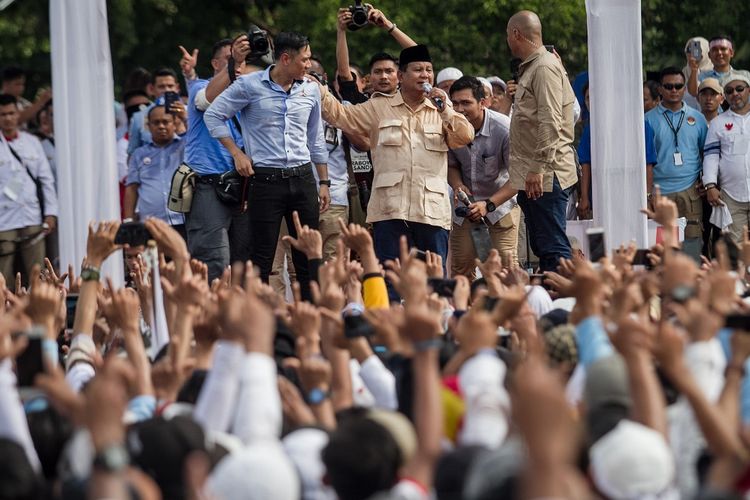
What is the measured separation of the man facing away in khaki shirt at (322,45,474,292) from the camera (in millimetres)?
8414

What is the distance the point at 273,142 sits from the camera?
8391 millimetres

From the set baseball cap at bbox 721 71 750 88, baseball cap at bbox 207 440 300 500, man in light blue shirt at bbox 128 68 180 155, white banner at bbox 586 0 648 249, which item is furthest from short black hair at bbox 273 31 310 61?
baseball cap at bbox 207 440 300 500

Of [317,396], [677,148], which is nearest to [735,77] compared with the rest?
[677,148]

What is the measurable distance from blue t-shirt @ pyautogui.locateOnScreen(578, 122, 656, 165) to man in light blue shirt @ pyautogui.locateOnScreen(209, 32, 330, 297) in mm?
2218

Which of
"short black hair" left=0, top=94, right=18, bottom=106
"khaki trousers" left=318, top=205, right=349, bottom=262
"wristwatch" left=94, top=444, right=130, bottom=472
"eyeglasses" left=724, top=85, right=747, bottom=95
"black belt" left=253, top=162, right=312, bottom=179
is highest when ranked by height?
"short black hair" left=0, top=94, right=18, bottom=106

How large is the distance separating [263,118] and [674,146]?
352 cm

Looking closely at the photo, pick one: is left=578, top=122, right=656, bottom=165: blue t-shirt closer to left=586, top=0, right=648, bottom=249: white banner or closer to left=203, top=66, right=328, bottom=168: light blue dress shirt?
left=586, top=0, right=648, bottom=249: white banner

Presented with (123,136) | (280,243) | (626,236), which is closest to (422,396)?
(626,236)

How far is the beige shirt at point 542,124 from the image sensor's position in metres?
8.27

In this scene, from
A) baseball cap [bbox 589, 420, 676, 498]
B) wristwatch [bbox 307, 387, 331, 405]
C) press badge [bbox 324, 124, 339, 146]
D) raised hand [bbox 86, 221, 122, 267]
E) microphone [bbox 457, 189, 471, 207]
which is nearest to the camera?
baseball cap [bbox 589, 420, 676, 498]

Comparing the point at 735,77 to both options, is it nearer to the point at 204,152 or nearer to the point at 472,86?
the point at 472,86

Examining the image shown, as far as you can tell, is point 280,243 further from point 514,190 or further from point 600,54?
point 600,54

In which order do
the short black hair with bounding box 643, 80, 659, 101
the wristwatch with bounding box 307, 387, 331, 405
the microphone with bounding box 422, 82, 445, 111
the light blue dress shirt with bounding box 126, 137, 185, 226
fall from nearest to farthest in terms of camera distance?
the wristwatch with bounding box 307, 387, 331, 405, the microphone with bounding box 422, 82, 445, 111, the light blue dress shirt with bounding box 126, 137, 185, 226, the short black hair with bounding box 643, 80, 659, 101

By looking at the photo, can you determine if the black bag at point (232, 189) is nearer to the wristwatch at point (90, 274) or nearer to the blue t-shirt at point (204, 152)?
the blue t-shirt at point (204, 152)
